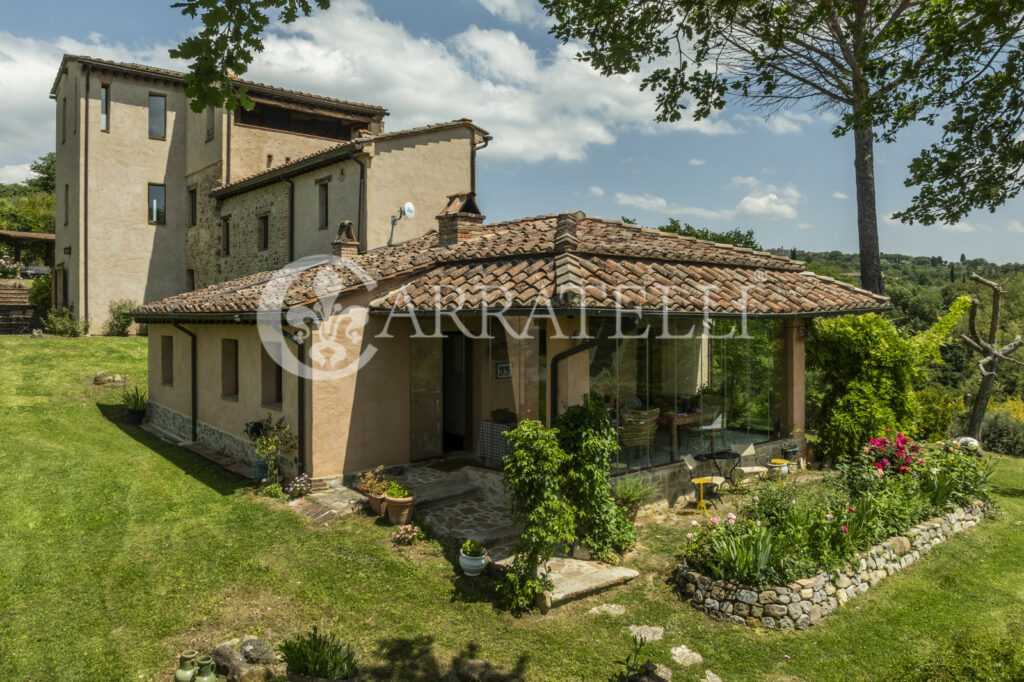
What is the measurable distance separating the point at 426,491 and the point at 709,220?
19754 mm

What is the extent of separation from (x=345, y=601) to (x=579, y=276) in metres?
5.11

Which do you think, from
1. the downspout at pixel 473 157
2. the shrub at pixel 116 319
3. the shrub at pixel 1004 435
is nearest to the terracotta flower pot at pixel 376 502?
the downspout at pixel 473 157

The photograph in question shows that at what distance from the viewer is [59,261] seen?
26656 mm

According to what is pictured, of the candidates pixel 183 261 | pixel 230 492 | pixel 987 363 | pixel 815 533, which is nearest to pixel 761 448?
pixel 815 533

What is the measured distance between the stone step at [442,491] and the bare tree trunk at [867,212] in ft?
41.3

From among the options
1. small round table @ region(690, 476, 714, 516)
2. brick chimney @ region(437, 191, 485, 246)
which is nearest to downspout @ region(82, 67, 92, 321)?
brick chimney @ region(437, 191, 485, 246)

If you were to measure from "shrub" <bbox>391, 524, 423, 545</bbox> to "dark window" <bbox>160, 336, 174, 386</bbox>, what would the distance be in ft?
37.4

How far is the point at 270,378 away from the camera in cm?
1193

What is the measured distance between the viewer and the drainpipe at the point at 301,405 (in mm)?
10359

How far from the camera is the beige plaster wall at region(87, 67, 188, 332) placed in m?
24.1

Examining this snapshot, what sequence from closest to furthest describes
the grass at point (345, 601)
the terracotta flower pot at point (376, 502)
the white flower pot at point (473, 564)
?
1. the grass at point (345, 601)
2. the white flower pot at point (473, 564)
3. the terracotta flower pot at point (376, 502)

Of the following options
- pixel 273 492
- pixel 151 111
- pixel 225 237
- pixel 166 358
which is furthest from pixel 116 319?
pixel 273 492

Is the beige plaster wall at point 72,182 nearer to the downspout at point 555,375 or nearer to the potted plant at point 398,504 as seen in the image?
the potted plant at point 398,504

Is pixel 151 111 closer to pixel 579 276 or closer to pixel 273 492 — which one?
pixel 273 492
